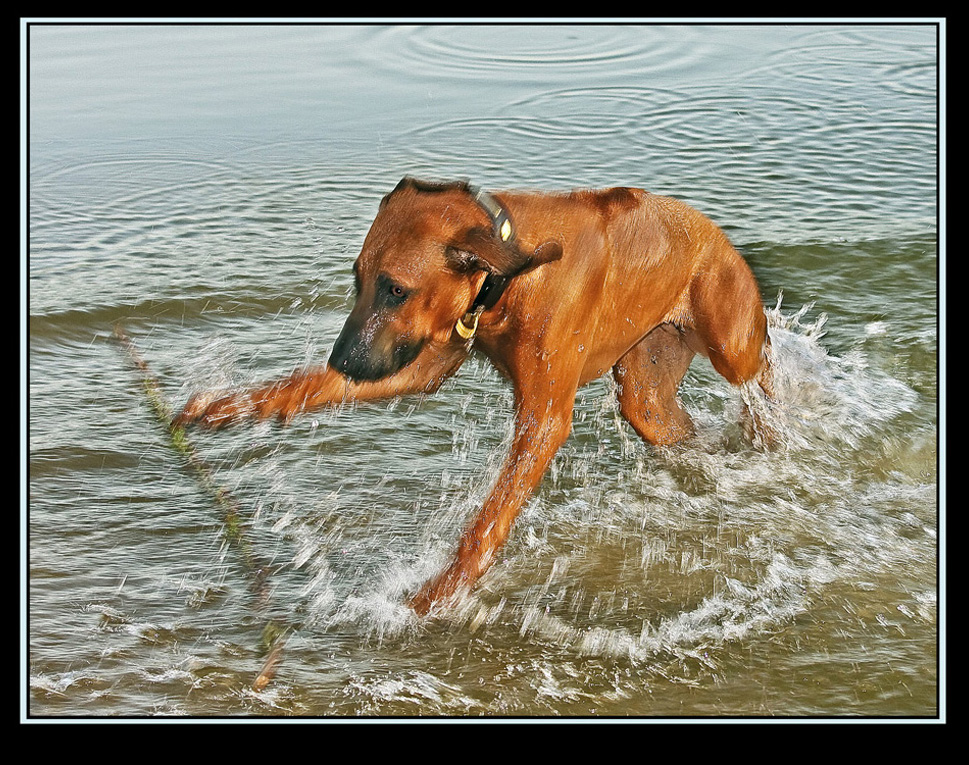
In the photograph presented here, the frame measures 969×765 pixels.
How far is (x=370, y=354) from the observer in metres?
3.23

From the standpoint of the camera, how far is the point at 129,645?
3.46 meters

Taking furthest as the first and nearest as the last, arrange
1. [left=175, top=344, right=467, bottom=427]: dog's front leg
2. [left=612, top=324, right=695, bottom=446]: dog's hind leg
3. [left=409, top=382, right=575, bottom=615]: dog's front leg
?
[left=612, top=324, right=695, bottom=446]: dog's hind leg, [left=175, top=344, right=467, bottom=427]: dog's front leg, [left=409, top=382, right=575, bottom=615]: dog's front leg

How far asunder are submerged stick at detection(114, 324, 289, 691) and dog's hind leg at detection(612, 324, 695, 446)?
161 cm

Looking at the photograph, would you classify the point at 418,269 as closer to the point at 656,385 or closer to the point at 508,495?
the point at 508,495

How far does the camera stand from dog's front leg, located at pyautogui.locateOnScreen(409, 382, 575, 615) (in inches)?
135

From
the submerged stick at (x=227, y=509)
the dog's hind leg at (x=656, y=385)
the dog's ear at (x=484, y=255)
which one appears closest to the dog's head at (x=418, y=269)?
the dog's ear at (x=484, y=255)

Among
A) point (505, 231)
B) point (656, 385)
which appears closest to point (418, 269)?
point (505, 231)

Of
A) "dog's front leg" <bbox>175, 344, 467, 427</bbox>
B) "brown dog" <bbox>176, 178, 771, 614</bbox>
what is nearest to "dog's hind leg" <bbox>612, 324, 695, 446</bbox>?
"brown dog" <bbox>176, 178, 771, 614</bbox>

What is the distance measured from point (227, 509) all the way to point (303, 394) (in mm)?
810

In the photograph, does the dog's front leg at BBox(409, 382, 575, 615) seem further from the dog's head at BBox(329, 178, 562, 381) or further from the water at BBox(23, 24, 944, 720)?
the dog's head at BBox(329, 178, 562, 381)

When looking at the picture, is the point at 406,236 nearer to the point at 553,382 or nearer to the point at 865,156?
the point at 553,382

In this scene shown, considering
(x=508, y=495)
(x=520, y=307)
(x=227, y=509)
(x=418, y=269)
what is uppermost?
(x=418, y=269)

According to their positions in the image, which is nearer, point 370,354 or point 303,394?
point 370,354

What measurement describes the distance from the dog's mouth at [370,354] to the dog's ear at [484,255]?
0.26 meters
